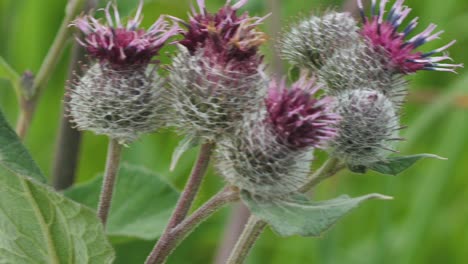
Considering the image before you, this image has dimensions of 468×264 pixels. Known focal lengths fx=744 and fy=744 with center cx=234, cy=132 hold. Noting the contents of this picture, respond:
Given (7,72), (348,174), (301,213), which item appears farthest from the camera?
(348,174)

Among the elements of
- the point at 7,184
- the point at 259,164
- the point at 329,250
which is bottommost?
the point at 329,250

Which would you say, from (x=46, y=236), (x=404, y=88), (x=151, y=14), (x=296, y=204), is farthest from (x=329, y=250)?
(x=151, y=14)

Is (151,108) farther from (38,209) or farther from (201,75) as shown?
(38,209)

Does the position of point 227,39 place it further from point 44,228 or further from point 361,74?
point 44,228

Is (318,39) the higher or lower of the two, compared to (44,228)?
higher

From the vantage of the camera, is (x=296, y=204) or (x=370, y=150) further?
(x=370, y=150)

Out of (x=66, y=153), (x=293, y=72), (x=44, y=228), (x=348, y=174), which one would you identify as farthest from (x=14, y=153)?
(x=348, y=174)

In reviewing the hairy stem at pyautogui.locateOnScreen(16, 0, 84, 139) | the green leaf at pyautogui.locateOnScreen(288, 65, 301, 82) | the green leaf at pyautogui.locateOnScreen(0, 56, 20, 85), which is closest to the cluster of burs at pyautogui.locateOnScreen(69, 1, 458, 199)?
the green leaf at pyautogui.locateOnScreen(288, 65, 301, 82)
